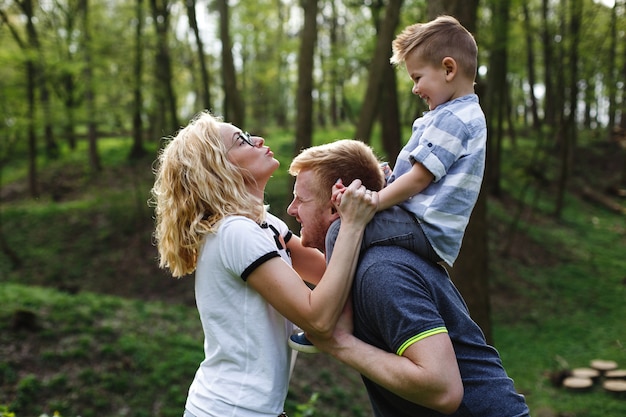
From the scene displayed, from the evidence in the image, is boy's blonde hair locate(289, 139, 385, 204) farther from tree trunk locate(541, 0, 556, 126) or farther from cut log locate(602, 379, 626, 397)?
tree trunk locate(541, 0, 556, 126)

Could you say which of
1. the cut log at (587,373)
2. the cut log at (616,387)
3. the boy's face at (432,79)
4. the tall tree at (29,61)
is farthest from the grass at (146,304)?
the boy's face at (432,79)

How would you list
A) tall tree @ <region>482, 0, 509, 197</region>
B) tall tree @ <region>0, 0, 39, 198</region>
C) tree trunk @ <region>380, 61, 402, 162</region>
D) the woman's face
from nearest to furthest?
1. the woman's face
2. tall tree @ <region>0, 0, 39, 198</region>
3. tall tree @ <region>482, 0, 509, 197</region>
4. tree trunk @ <region>380, 61, 402, 162</region>

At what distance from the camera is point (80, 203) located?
16.5 meters

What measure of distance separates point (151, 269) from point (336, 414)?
276 inches

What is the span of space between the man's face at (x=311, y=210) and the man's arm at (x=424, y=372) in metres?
0.52

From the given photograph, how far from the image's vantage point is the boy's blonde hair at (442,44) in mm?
2053

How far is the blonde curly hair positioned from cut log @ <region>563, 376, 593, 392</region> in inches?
333

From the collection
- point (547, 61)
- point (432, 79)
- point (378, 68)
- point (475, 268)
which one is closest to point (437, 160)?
point (432, 79)

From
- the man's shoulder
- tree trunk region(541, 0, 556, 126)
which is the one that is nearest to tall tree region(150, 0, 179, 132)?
tree trunk region(541, 0, 556, 126)

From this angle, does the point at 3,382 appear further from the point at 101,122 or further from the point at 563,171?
the point at 563,171

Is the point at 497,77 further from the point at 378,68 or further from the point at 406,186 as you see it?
the point at 406,186

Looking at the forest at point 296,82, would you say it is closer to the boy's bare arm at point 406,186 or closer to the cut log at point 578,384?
the cut log at point 578,384

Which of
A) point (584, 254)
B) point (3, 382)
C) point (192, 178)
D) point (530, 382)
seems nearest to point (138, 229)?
point (3, 382)

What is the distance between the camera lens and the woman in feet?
6.32
